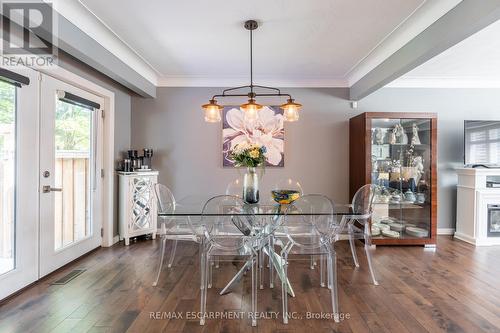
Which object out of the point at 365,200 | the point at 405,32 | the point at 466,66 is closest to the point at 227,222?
the point at 365,200

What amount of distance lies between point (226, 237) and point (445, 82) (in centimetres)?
418

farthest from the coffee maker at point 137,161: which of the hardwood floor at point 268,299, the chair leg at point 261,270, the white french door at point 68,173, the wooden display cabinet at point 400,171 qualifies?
the wooden display cabinet at point 400,171

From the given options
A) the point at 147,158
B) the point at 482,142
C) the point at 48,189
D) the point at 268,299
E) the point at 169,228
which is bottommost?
the point at 268,299

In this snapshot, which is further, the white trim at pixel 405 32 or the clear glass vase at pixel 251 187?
the clear glass vase at pixel 251 187

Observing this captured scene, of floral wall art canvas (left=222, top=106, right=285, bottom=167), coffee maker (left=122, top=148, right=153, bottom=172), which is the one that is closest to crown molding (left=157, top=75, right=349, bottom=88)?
floral wall art canvas (left=222, top=106, right=285, bottom=167)

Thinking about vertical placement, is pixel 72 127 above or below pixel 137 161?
above

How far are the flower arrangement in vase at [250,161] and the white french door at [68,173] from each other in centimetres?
186

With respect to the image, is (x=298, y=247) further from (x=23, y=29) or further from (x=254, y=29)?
(x=23, y=29)

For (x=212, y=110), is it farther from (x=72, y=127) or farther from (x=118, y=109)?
(x=118, y=109)

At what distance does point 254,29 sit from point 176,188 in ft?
8.64

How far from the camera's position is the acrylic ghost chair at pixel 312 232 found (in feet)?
7.16

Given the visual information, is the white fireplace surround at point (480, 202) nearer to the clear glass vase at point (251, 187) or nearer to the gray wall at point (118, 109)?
the clear glass vase at point (251, 187)

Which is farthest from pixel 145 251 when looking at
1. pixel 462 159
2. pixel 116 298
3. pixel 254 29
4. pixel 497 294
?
pixel 462 159

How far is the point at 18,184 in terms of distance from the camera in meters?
2.38
